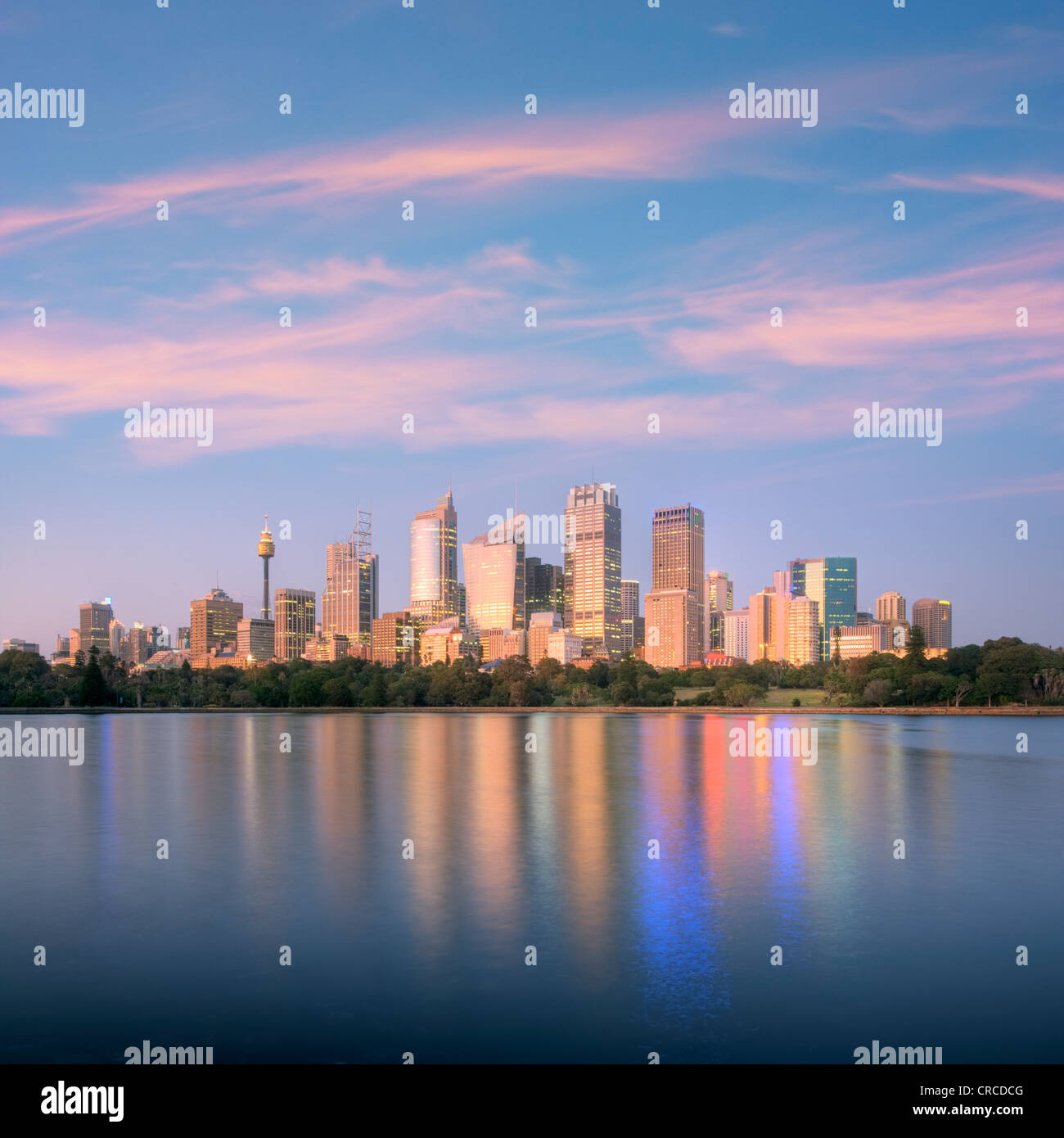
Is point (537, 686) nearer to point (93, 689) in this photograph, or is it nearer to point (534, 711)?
point (534, 711)

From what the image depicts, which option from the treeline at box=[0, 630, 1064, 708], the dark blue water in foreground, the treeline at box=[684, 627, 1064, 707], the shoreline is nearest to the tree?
the treeline at box=[0, 630, 1064, 708]

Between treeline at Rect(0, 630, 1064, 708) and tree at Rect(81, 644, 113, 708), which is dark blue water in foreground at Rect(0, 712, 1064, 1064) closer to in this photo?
treeline at Rect(0, 630, 1064, 708)

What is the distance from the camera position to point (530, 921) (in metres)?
→ 21.8

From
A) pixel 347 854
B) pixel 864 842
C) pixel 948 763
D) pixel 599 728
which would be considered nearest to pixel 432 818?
pixel 347 854

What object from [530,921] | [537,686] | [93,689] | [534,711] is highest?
[530,921]

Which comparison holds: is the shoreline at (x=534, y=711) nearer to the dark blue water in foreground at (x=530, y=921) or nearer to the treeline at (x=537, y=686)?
the treeline at (x=537, y=686)

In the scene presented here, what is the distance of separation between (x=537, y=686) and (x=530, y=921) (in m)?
151

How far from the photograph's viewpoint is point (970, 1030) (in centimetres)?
1578

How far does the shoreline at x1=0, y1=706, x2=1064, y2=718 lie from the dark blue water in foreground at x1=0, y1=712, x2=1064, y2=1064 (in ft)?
328

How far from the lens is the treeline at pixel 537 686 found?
480ft

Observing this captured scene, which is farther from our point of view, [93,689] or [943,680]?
[93,689]

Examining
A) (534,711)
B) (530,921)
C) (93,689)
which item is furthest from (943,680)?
(530,921)
